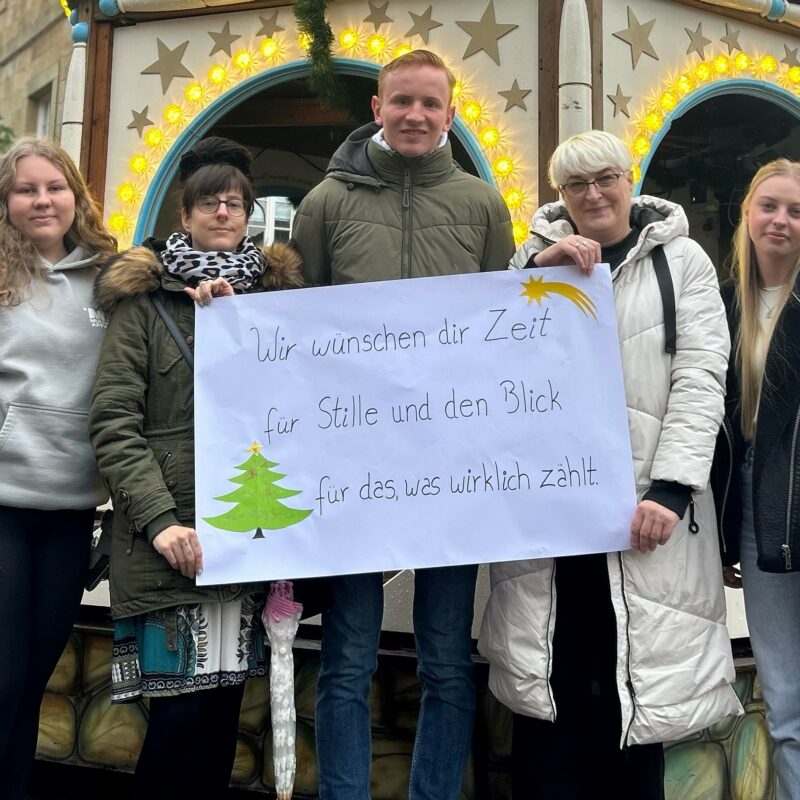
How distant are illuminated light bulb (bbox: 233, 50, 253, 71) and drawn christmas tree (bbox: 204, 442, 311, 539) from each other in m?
3.82

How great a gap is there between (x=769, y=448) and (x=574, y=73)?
315cm

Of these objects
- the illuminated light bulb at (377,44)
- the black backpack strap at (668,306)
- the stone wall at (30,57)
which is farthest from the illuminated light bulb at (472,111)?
the stone wall at (30,57)

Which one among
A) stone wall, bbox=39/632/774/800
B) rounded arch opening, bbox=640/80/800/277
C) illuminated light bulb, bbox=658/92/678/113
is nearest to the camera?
stone wall, bbox=39/632/774/800

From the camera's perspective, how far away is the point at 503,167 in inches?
197

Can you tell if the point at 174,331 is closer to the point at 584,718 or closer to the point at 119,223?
the point at 584,718

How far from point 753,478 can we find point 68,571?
5.86 ft

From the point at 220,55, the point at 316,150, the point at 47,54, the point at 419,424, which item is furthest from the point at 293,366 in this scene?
the point at 47,54

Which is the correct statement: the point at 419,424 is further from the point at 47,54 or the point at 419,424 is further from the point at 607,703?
the point at 47,54

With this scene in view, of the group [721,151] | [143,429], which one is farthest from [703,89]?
[143,429]

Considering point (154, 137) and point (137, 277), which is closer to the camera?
point (137, 277)

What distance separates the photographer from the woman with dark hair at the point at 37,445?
232 cm

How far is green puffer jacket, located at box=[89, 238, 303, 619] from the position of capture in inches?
87.0

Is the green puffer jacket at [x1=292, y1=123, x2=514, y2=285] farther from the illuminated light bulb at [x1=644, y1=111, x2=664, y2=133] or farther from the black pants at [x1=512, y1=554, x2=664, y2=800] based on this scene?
the illuminated light bulb at [x1=644, y1=111, x2=664, y2=133]

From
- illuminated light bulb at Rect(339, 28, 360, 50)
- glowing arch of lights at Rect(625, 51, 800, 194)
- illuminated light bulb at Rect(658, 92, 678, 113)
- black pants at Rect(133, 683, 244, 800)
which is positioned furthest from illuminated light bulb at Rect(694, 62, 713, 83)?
black pants at Rect(133, 683, 244, 800)
